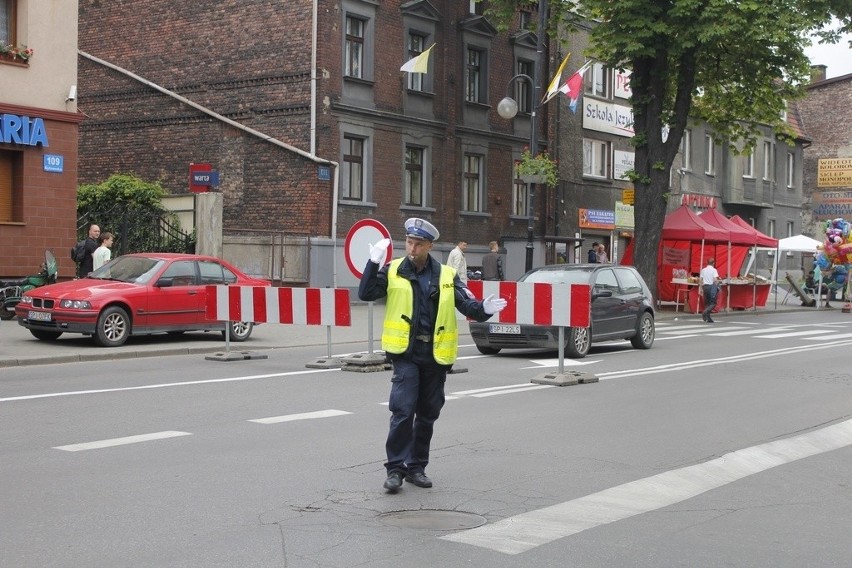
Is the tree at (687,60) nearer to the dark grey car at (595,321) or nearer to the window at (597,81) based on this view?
the window at (597,81)

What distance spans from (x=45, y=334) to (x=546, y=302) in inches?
341

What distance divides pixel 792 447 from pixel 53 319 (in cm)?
1184

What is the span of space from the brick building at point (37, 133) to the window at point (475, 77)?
49.9 ft

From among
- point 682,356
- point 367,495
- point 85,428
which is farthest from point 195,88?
point 367,495

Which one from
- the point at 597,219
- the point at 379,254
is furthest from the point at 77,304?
the point at 597,219

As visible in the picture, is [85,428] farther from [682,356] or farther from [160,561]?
[682,356]

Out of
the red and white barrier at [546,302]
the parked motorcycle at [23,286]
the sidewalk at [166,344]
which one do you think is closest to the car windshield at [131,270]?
the sidewalk at [166,344]

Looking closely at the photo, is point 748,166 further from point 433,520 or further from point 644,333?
point 433,520

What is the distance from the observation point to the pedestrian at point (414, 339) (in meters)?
7.67

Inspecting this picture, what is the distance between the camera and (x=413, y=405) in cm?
769

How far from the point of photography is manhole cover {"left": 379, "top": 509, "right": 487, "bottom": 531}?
666cm

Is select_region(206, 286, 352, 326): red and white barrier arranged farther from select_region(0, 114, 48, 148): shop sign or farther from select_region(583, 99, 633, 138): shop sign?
select_region(583, 99, 633, 138): shop sign

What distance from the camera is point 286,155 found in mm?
31250

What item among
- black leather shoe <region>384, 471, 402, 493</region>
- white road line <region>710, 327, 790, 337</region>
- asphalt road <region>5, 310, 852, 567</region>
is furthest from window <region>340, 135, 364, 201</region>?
black leather shoe <region>384, 471, 402, 493</region>
